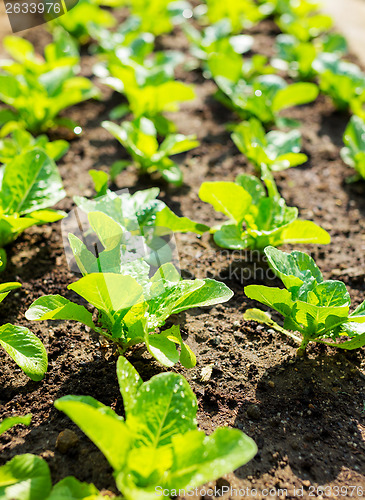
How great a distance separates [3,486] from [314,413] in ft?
3.56

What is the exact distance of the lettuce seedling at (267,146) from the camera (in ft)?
8.97

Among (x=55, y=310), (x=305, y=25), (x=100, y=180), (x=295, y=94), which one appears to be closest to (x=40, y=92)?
(x=100, y=180)

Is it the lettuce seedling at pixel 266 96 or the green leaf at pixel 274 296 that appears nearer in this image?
the green leaf at pixel 274 296

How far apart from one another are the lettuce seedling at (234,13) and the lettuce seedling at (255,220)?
2914 mm

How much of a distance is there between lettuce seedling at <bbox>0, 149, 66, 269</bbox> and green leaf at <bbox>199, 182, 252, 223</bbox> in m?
0.68

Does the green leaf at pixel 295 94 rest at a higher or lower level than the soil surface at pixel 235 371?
higher

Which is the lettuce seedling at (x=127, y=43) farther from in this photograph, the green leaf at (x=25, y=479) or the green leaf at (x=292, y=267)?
the green leaf at (x=25, y=479)

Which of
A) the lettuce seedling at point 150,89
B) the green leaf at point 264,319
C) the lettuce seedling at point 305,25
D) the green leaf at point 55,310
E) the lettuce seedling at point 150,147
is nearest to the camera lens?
the green leaf at point 55,310

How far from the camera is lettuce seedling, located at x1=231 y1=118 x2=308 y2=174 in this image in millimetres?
2734

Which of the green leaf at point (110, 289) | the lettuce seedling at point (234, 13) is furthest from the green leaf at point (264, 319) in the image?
the lettuce seedling at point (234, 13)

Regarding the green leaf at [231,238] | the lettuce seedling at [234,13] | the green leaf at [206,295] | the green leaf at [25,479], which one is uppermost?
the lettuce seedling at [234,13]

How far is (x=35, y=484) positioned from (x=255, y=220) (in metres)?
1.47

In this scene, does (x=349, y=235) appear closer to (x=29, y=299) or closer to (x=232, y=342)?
(x=232, y=342)

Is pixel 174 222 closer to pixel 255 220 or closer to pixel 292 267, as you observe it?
pixel 255 220
